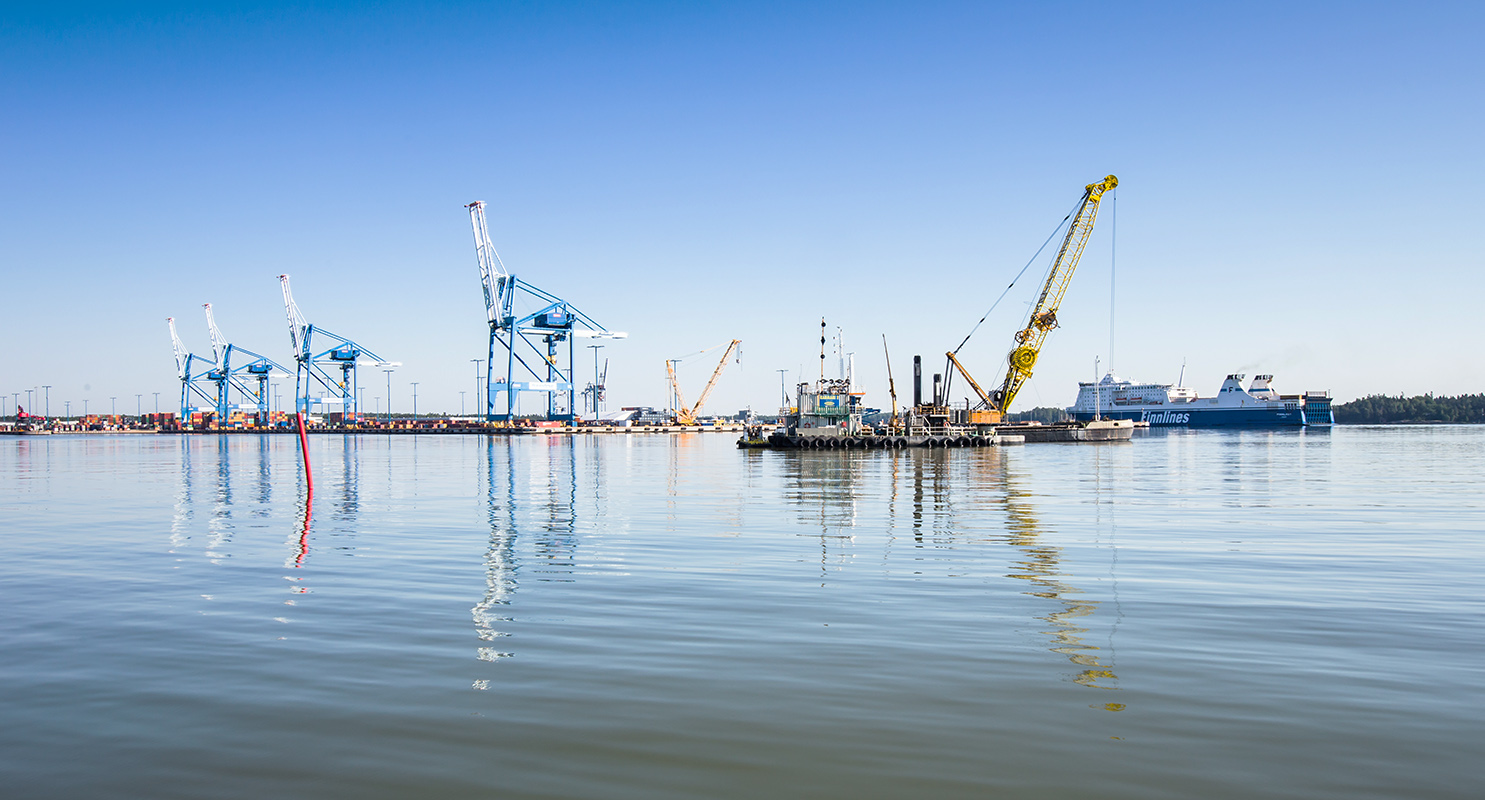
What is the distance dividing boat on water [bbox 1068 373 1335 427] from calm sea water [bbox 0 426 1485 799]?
13855 cm

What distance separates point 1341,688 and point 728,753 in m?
5.07

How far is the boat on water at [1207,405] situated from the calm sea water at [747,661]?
455 feet

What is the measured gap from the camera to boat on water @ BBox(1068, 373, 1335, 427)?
146 meters

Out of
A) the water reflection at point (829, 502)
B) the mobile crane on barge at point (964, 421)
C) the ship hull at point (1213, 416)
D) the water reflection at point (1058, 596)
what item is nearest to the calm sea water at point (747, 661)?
the water reflection at point (1058, 596)

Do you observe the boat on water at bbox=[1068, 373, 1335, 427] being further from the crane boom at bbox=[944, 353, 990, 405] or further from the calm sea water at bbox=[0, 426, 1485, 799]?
the calm sea water at bbox=[0, 426, 1485, 799]

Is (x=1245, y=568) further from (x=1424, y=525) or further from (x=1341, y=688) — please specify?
(x=1424, y=525)

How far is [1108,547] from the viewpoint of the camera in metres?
16.2

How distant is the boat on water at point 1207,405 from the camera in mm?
146375

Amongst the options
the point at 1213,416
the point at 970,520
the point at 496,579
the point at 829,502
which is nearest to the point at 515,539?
the point at 496,579

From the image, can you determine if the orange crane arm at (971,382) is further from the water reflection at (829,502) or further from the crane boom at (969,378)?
the water reflection at (829,502)

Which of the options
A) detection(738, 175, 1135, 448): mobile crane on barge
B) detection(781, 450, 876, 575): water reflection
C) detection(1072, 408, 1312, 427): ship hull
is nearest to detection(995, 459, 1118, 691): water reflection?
detection(781, 450, 876, 575): water reflection

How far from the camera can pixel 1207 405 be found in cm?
15138

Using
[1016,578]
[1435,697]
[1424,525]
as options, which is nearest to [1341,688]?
[1435,697]

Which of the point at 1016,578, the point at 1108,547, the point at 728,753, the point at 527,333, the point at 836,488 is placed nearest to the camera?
the point at 728,753
